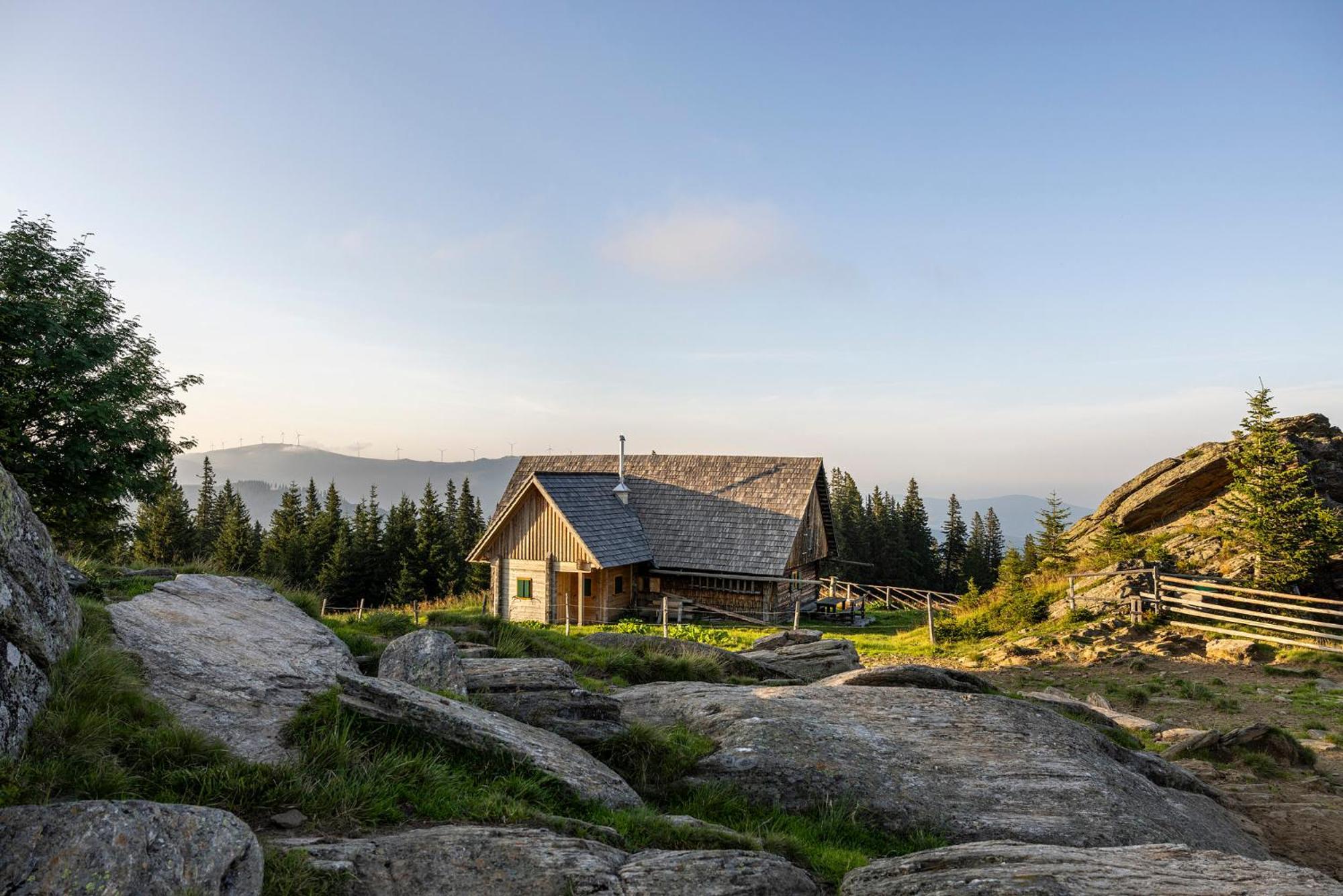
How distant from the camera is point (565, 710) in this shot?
7578mm

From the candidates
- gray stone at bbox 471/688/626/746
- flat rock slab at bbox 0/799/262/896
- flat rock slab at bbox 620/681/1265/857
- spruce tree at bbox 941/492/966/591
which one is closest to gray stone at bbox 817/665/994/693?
flat rock slab at bbox 620/681/1265/857

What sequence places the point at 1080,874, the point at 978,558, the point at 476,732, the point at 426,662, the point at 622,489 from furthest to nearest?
the point at 978,558 → the point at 622,489 → the point at 426,662 → the point at 476,732 → the point at 1080,874

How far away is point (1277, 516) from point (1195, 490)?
6.80m

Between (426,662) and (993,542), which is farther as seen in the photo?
(993,542)

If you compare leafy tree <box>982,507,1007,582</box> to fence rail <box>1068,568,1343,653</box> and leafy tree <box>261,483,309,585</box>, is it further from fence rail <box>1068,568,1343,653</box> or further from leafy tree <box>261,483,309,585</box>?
leafy tree <box>261,483,309,585</box>

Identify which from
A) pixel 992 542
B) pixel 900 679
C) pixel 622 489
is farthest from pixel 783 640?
pixel 992 542

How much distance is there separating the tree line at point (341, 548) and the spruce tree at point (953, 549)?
1800 inches

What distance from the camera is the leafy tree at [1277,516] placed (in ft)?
68.3

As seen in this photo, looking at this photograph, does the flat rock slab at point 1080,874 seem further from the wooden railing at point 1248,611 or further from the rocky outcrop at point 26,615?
the wooden railing at point 1248,611

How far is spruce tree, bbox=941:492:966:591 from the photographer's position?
6806 centimetres

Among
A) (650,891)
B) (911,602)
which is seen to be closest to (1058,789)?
(650,891)

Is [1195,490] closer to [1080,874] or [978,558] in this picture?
[1080,874]

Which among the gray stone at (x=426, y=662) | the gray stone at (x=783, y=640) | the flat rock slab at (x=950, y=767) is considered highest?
the gray stone at (x=426, y=662)

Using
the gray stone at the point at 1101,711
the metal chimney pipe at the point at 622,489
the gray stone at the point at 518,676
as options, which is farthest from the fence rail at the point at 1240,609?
the metal chimney pipe at the point at 622,489
